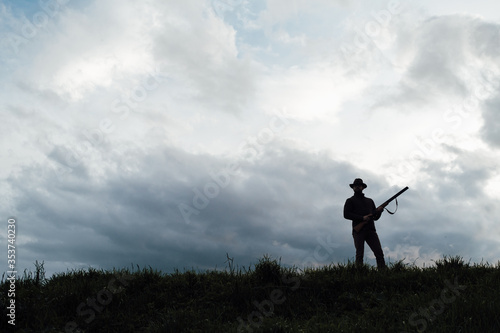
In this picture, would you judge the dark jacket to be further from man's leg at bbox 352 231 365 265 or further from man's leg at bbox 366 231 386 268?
man's leg at bbox 352 231 365 265

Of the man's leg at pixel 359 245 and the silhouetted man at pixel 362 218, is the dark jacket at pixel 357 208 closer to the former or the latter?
the silhouetted man at pixel 362 218

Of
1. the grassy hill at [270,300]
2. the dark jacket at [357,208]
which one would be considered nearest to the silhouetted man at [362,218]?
the dark jacket at [357,208]

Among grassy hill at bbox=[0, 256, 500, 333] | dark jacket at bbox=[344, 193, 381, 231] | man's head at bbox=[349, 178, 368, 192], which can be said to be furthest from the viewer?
man's head at bbox=[349, 178, 368, 192]

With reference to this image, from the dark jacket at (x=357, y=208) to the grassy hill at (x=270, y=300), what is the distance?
1589 millimetres

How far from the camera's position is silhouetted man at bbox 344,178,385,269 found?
461 inches

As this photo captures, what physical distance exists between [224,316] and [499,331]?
4793 mm

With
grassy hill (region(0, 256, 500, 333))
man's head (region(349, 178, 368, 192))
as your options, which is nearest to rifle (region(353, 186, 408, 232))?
man's head (region(349, 178, 368, 192))

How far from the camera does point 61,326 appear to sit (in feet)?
27.1

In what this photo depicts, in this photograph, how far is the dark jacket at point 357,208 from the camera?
11.9 meters

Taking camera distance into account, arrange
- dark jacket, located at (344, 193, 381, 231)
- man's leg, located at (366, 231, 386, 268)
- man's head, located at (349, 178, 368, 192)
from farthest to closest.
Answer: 1. man's head, located at (349, 178, 368, 192)
2. dark jacket, located at (344, 193, 381, 231)
3. man's leg, located at (366, 231, 386, 268)

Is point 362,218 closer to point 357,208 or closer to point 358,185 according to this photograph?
point 357,208

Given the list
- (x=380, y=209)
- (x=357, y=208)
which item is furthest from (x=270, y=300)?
(x=380, y=209)

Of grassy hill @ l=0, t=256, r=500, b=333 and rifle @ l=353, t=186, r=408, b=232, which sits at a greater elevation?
rifle @ l=353, t=186, r=408, b=232

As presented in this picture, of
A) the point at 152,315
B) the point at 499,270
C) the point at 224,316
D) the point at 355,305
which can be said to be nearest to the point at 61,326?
the point at 152,315
